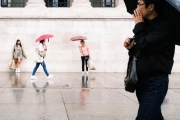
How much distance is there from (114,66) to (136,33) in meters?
16.9

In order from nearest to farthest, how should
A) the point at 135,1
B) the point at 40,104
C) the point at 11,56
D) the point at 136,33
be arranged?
the point at 136,33, the point at 135,1, the point at 40,104, the point at 11,56

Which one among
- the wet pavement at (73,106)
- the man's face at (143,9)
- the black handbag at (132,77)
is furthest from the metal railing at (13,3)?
the black handbag at (132,77)

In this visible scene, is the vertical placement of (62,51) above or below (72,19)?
below

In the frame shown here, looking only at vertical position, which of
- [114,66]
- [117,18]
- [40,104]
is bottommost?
[114,66]

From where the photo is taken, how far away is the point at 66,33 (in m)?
20.3

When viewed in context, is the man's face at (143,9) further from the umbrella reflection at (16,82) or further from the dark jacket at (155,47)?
the umbrella reflection at (16,82)

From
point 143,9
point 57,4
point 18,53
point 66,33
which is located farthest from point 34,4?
point 143,9

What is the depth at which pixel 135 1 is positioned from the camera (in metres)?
4.00

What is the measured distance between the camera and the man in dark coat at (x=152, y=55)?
3.28 meters

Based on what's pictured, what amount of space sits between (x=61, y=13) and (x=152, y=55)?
57.9 ft

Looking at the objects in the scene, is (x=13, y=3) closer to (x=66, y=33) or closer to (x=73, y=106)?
(x=66, y=33)

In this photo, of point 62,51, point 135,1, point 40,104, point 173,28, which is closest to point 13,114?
point 40,104

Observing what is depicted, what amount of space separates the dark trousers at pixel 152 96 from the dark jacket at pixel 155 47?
0.21ft

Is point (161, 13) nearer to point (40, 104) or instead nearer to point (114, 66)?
point (40, 104)
